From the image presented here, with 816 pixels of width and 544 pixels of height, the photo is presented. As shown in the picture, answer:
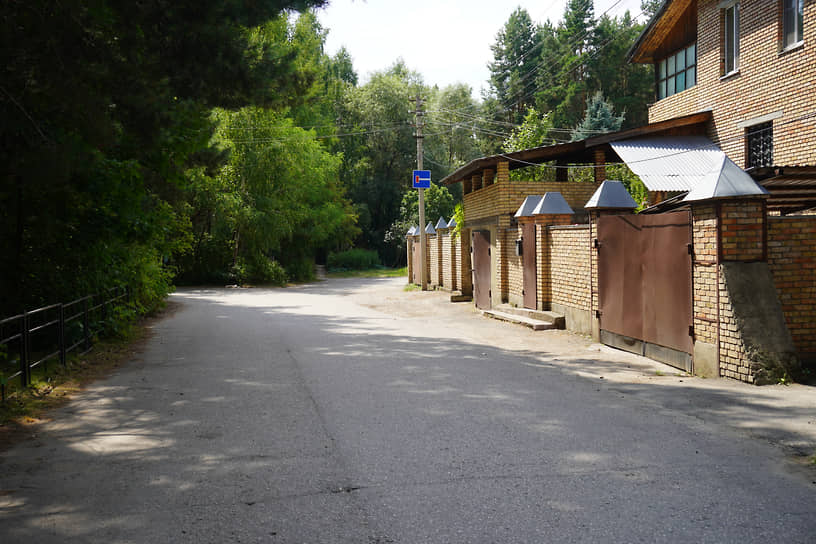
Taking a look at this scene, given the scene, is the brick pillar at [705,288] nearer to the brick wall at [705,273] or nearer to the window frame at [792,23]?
the brick wall at [705,273]

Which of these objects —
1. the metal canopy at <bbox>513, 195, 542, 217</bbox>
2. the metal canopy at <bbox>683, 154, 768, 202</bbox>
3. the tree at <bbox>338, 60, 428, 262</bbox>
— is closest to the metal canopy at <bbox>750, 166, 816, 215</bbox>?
the metal canopy at <bbox>683, 154, 768, 202</bbox>

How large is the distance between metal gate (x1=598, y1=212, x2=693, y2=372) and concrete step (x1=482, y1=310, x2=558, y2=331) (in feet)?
7.83

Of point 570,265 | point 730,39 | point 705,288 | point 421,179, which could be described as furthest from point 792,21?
point 421,179

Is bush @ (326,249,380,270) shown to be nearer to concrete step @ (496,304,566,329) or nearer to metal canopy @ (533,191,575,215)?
concrete step @ (496,304,566,329)

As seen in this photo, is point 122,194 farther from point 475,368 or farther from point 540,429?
point 540,429

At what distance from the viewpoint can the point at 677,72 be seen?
65.7 ft

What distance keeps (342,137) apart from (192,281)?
26.0 m

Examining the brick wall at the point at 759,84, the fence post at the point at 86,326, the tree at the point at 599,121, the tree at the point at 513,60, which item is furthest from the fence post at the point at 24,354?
the tree at the point at 513,60

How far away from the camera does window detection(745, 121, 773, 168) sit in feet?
51.5

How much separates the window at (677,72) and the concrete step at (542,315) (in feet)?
29.4

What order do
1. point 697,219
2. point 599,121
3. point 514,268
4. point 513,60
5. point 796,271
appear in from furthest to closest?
point 513,60
point 599,121
point 514,268
point 697,219
point 796,271

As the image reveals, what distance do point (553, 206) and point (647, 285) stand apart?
5.03m

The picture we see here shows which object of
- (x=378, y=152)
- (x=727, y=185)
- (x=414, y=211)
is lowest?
(x=727, y=185)

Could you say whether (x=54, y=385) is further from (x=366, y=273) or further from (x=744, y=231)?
(x=366, y=273)
